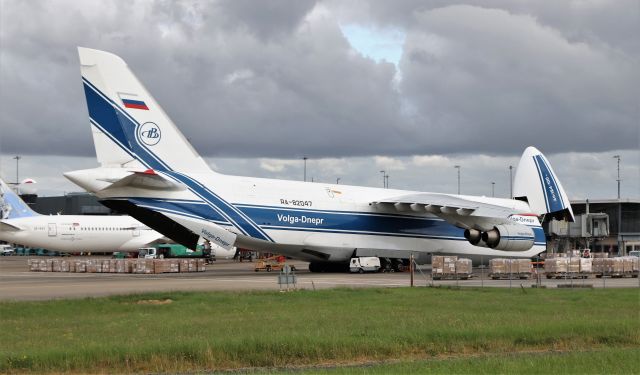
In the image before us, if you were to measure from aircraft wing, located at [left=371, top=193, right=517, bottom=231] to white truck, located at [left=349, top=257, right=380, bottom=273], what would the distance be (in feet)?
9.32

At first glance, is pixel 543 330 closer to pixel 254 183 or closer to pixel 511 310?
pixel 511 310

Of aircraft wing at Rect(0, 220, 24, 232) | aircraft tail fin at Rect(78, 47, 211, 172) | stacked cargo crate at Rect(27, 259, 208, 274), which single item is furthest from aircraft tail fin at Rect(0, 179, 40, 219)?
aircraft tail fin at Rect(78, 47, 211, 172)

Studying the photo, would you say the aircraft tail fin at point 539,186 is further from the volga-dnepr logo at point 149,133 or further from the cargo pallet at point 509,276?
the volga-dnepr logo at point 149,133

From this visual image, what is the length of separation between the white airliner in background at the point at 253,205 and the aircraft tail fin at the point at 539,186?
75.2 inches

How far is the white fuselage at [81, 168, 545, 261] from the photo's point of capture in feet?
131

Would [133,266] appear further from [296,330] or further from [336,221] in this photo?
[296,330]

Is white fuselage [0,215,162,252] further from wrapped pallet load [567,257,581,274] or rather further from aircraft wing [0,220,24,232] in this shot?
wrapped pallet load [567,257,581,274]

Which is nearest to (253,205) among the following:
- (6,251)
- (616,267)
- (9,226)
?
(616,267)

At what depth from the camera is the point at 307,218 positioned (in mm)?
43656

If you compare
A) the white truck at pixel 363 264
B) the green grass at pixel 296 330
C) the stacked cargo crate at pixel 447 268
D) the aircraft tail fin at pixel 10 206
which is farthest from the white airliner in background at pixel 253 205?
the aircraft tail fin at pixel 10 206

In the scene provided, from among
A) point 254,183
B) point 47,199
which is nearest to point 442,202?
point 254,183

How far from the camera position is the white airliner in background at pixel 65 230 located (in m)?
71.1

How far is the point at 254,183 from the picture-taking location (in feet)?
Result: 140

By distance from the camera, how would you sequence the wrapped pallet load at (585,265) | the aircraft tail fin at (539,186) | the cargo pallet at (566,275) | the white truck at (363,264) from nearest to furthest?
the cargo pallet at (566,275) → the wrapped pallet load at (585,265) → the white truck at (363,264) → the aircraft tail fin at (539,186)
